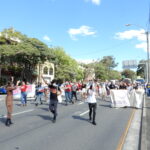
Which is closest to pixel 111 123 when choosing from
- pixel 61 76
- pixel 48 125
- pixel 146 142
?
pixel 48 125

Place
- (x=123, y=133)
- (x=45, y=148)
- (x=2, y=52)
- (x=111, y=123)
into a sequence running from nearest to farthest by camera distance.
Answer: (x=45, y=148) < (x=123, y=133) < (x=111, y=123) < (x=2, y=52)

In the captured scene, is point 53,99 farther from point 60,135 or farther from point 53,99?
point 60,135

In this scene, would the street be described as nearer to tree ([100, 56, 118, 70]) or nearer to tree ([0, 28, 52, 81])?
tree ([0, 28, 52, 81])

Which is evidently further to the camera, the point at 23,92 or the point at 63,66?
the point at 63,66

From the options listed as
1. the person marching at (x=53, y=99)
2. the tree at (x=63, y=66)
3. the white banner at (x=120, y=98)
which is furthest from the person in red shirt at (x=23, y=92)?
the tree at (x=63, y=66)

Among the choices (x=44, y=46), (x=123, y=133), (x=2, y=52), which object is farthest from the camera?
(x=44, y=46)

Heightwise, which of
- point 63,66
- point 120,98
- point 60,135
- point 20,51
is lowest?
point 60,135

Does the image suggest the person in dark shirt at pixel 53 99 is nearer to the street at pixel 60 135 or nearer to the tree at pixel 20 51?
the street at pixel 60 135

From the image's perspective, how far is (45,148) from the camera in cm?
546

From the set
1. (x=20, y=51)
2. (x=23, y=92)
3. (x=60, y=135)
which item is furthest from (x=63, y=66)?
(x=60, y=135)

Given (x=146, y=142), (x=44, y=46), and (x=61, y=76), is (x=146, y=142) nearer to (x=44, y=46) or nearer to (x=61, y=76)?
(x=44, y=46)

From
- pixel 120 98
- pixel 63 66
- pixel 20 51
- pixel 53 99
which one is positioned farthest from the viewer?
pixel 63 66

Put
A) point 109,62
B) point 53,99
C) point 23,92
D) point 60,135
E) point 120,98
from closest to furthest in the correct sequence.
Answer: point 60,135
point 53,99
point 120,98
point 23,92
point 109,62

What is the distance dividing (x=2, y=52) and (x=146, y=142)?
111ft
